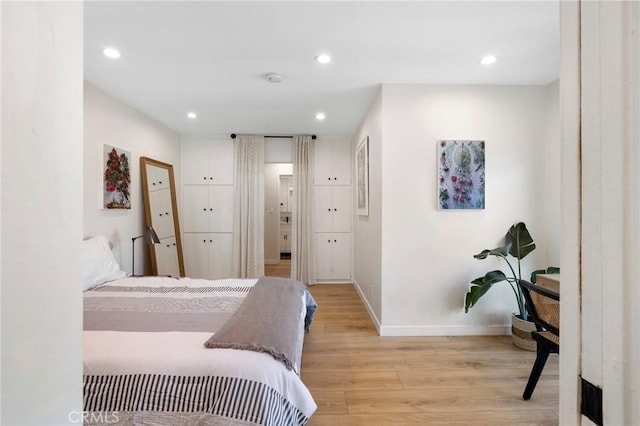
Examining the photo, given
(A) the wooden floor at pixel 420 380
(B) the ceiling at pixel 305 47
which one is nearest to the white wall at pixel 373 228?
(B) the ceiling at pixel 305 47

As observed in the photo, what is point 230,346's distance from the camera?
1444mm

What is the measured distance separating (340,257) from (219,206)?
7.20ft

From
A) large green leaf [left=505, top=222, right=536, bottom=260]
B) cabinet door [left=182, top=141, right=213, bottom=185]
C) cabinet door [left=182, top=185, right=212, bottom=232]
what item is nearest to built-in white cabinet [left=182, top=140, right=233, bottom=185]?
cabinet door [left=182, top=141, right=213, bottom=185]

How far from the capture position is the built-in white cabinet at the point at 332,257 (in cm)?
499

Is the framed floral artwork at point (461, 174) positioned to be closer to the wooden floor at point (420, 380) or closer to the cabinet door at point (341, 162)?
the wooden floor at point (420, 380)

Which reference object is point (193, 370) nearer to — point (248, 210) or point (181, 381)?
point (181, 381)

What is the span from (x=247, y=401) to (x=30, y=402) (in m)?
0.96

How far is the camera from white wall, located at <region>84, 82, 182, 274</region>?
2.90 metres

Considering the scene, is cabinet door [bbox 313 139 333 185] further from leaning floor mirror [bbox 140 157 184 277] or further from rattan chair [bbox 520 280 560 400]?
rattan chair [bbox 520 280 560 400]

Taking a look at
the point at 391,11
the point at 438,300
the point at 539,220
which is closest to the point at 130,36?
the point at 391,11

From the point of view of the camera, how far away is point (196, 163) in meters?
4.91

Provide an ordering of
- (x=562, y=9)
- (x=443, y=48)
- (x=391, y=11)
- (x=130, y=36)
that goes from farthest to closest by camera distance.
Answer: (x=443, y=48), (x=130, y=36), (x=391, y=11), (x=562, y=9)

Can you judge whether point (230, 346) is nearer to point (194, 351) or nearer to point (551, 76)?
point (194, 351)

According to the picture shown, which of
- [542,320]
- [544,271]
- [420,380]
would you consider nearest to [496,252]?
[544,271]
